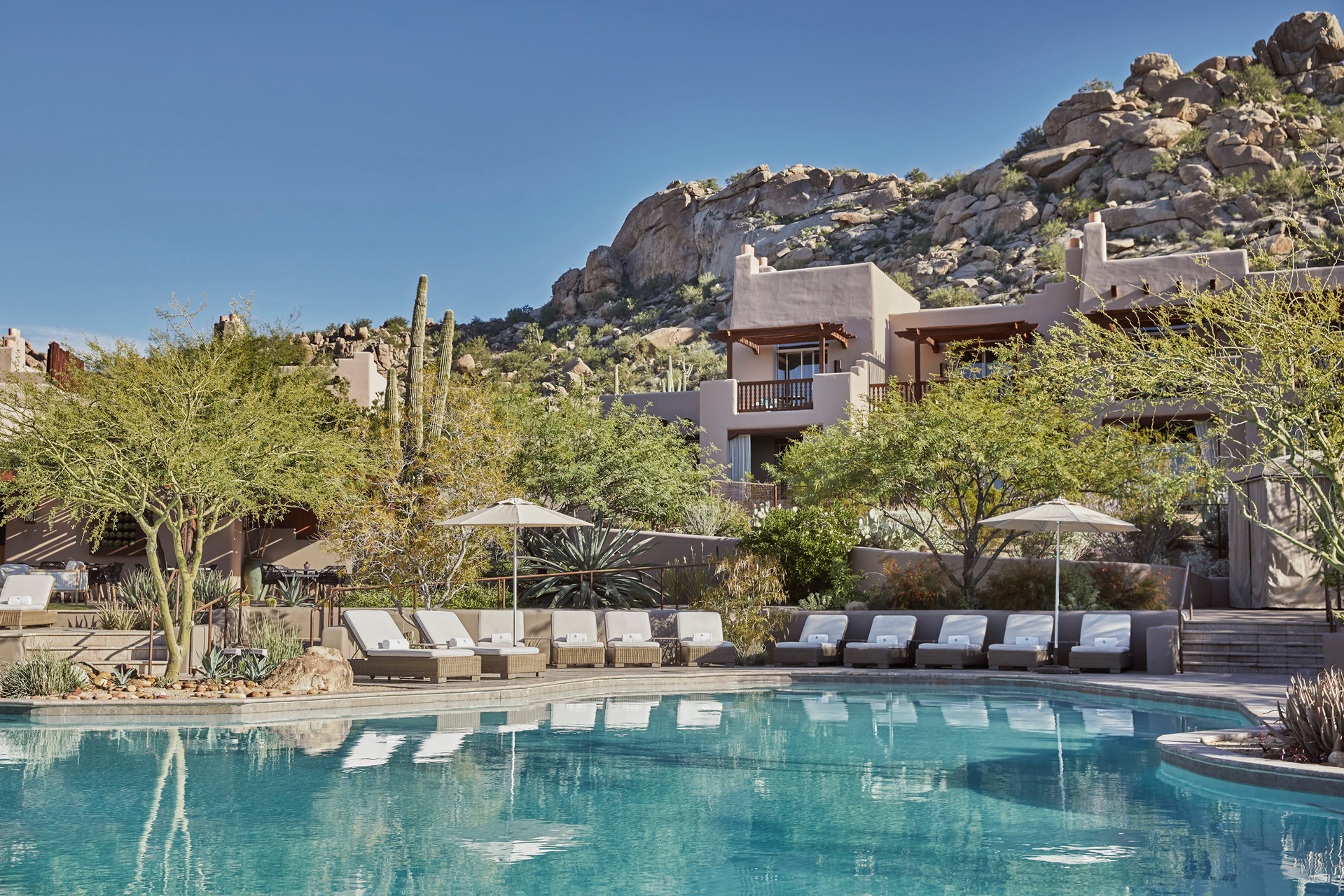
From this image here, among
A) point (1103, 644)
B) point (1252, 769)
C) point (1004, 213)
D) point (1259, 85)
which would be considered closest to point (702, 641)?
point (1103, 644)

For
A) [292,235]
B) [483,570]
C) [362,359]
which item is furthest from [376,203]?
[483,570]

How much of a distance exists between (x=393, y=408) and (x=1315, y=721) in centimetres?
1773

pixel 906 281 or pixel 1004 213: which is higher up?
pixel 1004 213

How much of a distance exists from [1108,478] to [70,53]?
27.7m

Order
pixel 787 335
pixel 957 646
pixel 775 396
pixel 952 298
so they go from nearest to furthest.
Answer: pixel 957 646, pixel 775 396, pixel 787 335, pixel 952 298

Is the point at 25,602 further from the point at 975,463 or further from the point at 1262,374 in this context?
the point at 1262,374

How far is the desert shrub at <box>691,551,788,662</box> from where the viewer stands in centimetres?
1681

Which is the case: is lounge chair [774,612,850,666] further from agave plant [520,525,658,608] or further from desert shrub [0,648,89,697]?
desert shrub [0,648,89,697]

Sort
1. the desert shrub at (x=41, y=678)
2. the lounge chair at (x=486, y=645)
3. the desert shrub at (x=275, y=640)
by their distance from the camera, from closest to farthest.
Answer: the desert shrub at (x=41, y=678), the desert shrub at (x=275, y=640), the lounge chair at (x=486, y=645)

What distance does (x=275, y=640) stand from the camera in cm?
1409

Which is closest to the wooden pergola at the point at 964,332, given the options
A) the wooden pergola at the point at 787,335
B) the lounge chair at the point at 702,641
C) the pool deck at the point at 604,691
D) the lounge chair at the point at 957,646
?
the wooden pergola at the point at 787,335

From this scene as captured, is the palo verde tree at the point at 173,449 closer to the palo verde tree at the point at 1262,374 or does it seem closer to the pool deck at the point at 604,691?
the pool deck at the point at 604,691

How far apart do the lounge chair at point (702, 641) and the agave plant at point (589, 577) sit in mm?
2225

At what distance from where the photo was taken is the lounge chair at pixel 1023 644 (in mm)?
15219
